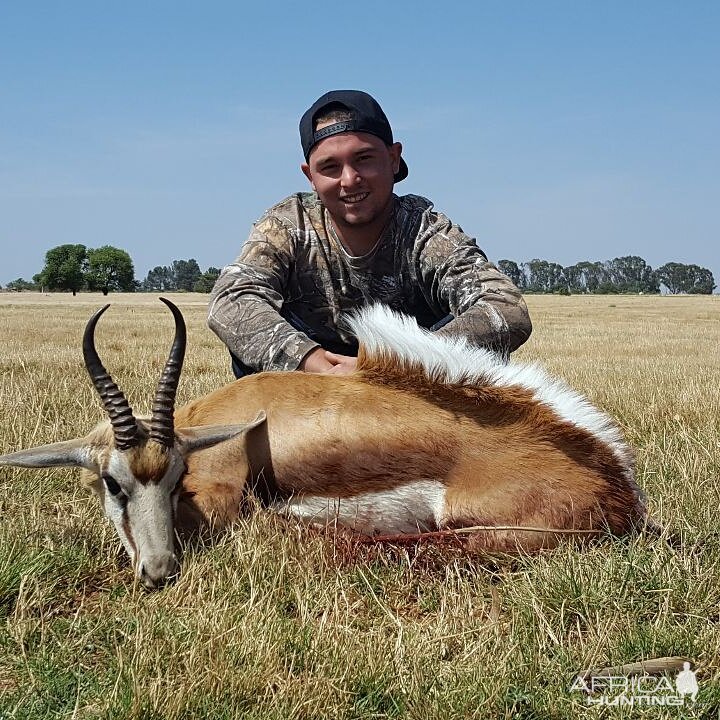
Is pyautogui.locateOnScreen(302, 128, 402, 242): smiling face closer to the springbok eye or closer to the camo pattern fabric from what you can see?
the camo pattern fabric

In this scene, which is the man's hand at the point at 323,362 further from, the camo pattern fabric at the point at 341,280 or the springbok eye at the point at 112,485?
the springbok eye at the point at 112,485

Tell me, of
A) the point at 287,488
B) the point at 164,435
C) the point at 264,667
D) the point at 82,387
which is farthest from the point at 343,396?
the point at 82,387

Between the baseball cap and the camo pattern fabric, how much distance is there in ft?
2.16

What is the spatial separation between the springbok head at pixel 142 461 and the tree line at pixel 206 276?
365ft

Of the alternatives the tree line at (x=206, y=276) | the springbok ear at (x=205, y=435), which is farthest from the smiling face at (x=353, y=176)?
the tree line at (x=206, y=276)

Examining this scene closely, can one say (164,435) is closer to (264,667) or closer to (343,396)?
(343,396)

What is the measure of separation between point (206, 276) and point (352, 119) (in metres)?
125

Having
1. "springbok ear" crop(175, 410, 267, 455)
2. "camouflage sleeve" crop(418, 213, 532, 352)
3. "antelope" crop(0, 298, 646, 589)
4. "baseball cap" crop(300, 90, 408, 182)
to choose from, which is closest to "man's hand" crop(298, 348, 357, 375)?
"antelope" crop(0, 298, 646, 589)

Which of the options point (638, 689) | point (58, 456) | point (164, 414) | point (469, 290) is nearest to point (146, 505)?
point (164, 414)

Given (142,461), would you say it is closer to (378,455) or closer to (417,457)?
(378,455)

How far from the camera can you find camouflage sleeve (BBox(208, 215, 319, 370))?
4719mm

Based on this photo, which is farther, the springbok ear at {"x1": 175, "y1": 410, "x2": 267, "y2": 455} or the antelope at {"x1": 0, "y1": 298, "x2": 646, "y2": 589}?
the springbok ear at {"x1": 175, "y1": 410, "x2": 267, "y2": 455}

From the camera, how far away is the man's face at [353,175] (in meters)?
5.32

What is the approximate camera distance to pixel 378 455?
370 cm
